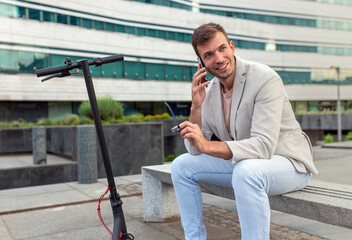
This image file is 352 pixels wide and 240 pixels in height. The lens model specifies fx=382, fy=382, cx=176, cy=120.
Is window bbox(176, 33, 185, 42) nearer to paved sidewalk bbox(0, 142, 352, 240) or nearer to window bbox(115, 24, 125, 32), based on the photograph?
window bbox(115, 24, 125, 32)

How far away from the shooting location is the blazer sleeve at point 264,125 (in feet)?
9.00

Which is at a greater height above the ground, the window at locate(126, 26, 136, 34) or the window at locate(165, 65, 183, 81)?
the window at locate(126, 26, 136, 34)

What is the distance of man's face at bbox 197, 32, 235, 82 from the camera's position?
2920 mm

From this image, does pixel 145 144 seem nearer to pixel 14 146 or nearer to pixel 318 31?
pixel 14 146

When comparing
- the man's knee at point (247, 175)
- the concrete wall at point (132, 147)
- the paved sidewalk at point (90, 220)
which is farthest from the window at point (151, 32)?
the man's knee at point (247, 175)

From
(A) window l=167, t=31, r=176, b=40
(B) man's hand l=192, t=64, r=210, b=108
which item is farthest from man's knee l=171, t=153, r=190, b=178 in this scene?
(A) window l=167, t=31, r=176, b=40

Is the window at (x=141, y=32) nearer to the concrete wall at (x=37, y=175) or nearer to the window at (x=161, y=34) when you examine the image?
the window at (x=161, y=34)

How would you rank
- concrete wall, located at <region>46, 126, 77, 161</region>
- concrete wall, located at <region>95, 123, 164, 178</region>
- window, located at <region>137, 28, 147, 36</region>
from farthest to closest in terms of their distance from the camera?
window, located at <region>137, 28, 147, 36</region>, concrete wall, located at <region>46, 126, 77, 161</region>, concrete wall, located at <region>95, 123, 164, 178</region>

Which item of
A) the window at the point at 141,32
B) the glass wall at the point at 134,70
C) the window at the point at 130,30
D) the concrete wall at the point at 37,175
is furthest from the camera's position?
the window at the point at 141,32

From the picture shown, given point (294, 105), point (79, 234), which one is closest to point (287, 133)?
point (79, 234)

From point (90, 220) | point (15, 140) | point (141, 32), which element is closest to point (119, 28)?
point (141, 32)

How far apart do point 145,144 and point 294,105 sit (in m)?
44.2

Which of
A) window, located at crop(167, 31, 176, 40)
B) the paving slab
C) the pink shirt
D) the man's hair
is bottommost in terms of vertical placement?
the paving slab

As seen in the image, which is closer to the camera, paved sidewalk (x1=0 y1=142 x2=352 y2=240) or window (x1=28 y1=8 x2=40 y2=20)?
paved sidewalk (x1=0 y1=142 x2=352 y2=240)
